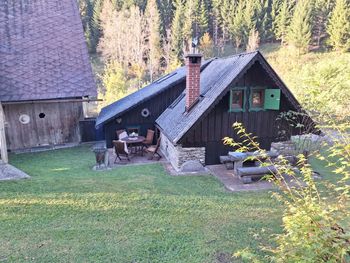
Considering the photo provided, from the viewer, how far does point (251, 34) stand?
45781 millimetres

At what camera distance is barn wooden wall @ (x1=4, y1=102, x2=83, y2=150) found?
1334 cm

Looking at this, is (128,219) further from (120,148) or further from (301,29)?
(301,29)

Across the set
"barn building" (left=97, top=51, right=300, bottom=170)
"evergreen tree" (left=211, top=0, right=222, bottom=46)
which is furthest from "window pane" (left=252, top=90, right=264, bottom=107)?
"evergreen tree" (left=211, top=0, right=222, bottom=46)

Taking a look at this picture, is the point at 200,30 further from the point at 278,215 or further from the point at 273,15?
the point at 278,215

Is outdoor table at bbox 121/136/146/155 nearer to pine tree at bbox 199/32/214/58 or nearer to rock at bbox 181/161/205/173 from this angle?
rock at bbox 181/161/205/173

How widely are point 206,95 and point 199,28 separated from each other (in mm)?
42233

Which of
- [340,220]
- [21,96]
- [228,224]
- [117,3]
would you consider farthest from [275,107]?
[117,3]

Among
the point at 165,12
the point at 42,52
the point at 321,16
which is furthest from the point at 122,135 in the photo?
the point at 321,16

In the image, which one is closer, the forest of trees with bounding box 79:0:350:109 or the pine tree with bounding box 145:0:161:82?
the forest of trees with bounding box 79:0:350:109

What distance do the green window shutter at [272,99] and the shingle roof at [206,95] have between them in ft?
4.98

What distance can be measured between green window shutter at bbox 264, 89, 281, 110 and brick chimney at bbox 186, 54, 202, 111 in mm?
2656

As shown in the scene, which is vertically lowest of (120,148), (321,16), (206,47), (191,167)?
(191,167)

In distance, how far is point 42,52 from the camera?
14.7 metres

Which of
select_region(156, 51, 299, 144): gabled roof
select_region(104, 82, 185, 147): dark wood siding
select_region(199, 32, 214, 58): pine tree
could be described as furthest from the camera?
select_region(199, 32, 214, 58): pine tree
